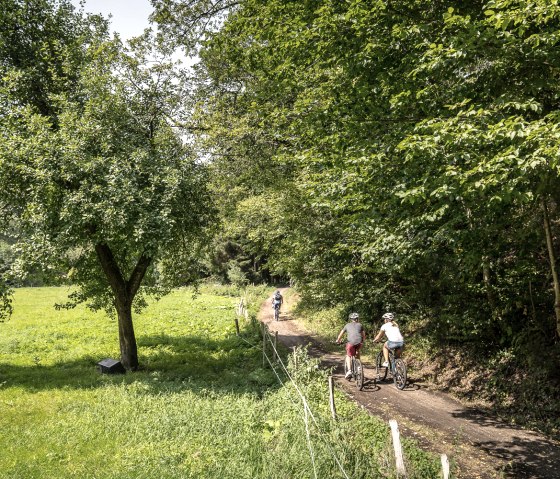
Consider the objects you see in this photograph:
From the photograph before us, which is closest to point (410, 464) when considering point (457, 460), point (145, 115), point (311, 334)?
point (457, 460)

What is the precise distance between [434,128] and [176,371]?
1237 centimetres

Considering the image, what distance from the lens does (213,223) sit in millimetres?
16047

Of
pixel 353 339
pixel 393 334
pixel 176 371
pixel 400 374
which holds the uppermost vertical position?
pixel 393 334

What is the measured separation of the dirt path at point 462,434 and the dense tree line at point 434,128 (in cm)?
279

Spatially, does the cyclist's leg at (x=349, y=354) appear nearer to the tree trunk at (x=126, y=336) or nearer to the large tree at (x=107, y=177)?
the large tree at (x=107, y=177)

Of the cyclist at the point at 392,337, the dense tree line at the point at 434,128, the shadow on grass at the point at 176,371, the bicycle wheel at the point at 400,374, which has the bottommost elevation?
the shadow on grass at the point at 176,371

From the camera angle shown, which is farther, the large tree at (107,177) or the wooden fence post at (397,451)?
the large tree at (107,177)

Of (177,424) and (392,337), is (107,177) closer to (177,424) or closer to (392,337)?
(177,424)

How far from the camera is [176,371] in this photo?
15.0 metres

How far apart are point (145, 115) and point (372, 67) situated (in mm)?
9948

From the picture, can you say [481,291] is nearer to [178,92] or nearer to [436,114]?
[436,114]

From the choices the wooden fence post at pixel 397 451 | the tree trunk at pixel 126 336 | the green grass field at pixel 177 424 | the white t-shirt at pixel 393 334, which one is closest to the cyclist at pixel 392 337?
the white t-shirt at pixel 393 334

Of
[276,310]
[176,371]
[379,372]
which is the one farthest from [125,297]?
[276,310]

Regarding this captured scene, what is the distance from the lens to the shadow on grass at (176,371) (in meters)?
13.0
